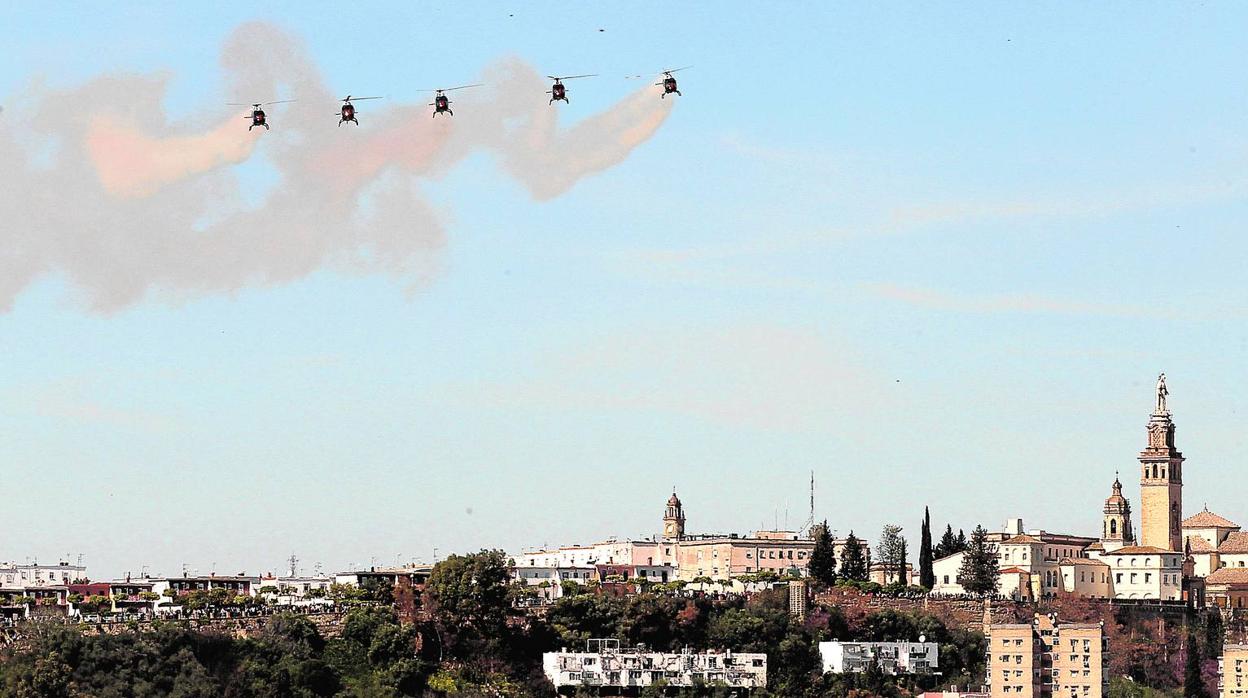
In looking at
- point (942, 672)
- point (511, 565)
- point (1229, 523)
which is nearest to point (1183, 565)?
point (1229, 523)

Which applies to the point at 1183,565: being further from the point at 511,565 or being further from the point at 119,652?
the point at 119,652

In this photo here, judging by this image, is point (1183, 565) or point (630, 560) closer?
point (1183, 565)

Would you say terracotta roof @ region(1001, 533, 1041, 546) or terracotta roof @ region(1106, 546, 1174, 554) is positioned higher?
terracotta roof @ region(1001, 533, 1041, 546)

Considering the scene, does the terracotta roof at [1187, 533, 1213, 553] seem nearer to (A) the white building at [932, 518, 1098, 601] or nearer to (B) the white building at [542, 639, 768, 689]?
(A) the white building at [932, 518, 1098, 601]

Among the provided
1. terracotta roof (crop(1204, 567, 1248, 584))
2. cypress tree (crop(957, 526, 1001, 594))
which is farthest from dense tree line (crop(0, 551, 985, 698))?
terracotta roof (crop(1204, 567, 1248, 584))

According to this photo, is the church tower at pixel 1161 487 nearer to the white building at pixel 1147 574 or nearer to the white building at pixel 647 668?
the white building at pixel 1147 574

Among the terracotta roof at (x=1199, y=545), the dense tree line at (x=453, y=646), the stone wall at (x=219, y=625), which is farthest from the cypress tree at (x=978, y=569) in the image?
the stone wall at (x=219, y=625)
